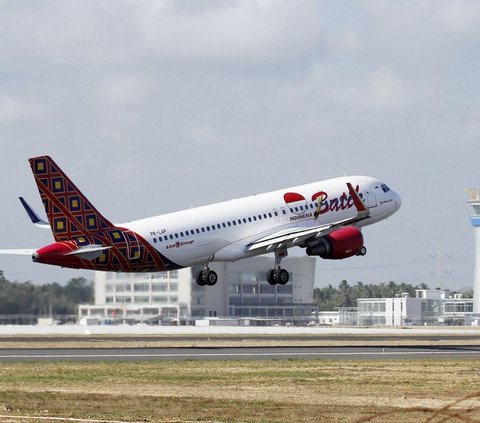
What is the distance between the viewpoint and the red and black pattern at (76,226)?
244 feet

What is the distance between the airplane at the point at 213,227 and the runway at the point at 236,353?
568 centimetres

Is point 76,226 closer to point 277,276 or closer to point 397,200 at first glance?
point 277,276

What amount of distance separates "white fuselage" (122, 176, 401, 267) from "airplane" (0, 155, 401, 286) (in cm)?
6

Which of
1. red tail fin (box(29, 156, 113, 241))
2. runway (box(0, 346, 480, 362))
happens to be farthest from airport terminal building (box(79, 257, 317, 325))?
runway (box(0, 346, 480, 362))

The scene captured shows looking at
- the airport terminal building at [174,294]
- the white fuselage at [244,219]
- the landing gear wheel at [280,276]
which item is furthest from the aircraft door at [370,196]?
the airport terminal building at [174,294]

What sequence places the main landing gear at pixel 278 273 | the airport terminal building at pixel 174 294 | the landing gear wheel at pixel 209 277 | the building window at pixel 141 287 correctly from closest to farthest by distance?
1. the main landing gear at pixel 278 273
2. the landing gear wheel at pixel 209 277
3. the airport terminal building at pixel 174 294
4. the building window at pixel 141 287

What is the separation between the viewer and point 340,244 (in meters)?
83.2

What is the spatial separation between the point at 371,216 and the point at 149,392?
4526cm

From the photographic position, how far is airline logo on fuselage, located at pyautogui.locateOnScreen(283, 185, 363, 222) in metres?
82.8

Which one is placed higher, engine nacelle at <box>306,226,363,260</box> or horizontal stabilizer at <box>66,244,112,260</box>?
engine nacelle at <box>306,226,363,260</box>

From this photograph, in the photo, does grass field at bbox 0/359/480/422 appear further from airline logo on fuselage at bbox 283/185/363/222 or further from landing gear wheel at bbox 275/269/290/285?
landing gear wheel at bbox 275/269/290/285

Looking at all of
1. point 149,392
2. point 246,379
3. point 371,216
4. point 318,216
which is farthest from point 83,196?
point 149,392

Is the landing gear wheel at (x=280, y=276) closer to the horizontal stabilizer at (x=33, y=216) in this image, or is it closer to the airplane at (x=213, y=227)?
the airplane at (x=213, y=227)

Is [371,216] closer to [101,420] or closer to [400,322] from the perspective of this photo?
[101,420]
